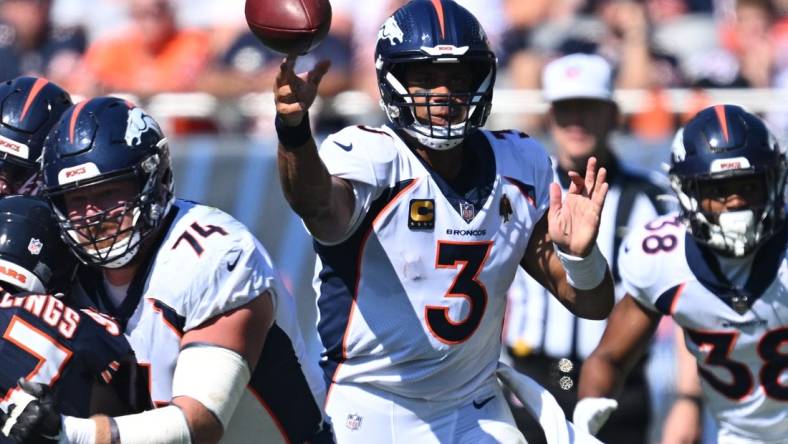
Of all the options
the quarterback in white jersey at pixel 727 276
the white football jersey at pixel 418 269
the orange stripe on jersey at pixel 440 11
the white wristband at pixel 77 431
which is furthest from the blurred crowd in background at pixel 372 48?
the white wristband at pixel 77 431

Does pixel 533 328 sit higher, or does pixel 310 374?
pixel 310 374

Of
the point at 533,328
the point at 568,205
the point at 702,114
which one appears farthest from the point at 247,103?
the point at 568,205

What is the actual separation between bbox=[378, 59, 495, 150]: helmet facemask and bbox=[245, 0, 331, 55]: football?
1.45 feet

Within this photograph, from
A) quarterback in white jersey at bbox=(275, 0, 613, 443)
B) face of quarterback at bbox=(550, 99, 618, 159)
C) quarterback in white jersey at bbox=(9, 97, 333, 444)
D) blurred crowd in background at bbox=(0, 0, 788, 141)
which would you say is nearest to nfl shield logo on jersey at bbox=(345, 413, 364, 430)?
quarterback in white jersey at bbox=(275, 0, 613, 443)

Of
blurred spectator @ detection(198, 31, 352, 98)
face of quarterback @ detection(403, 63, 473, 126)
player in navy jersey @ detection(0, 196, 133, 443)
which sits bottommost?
blurred spectator @ detection(198, 31, 352, 98)

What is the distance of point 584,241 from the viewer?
405 cm

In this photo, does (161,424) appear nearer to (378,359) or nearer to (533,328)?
(378,359)

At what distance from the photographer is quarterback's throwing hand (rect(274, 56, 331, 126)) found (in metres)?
3.67

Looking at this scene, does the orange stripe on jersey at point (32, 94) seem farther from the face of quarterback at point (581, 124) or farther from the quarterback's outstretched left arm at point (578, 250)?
the face of quarterback at point (581, 124)

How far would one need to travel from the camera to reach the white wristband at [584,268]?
411 cm

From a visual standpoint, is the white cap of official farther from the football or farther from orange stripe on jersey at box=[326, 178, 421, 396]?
the football

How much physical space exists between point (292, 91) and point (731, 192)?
169 cm

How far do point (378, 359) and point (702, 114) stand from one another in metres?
1.43

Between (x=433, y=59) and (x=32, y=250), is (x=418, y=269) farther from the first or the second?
(x=32, y=250)
